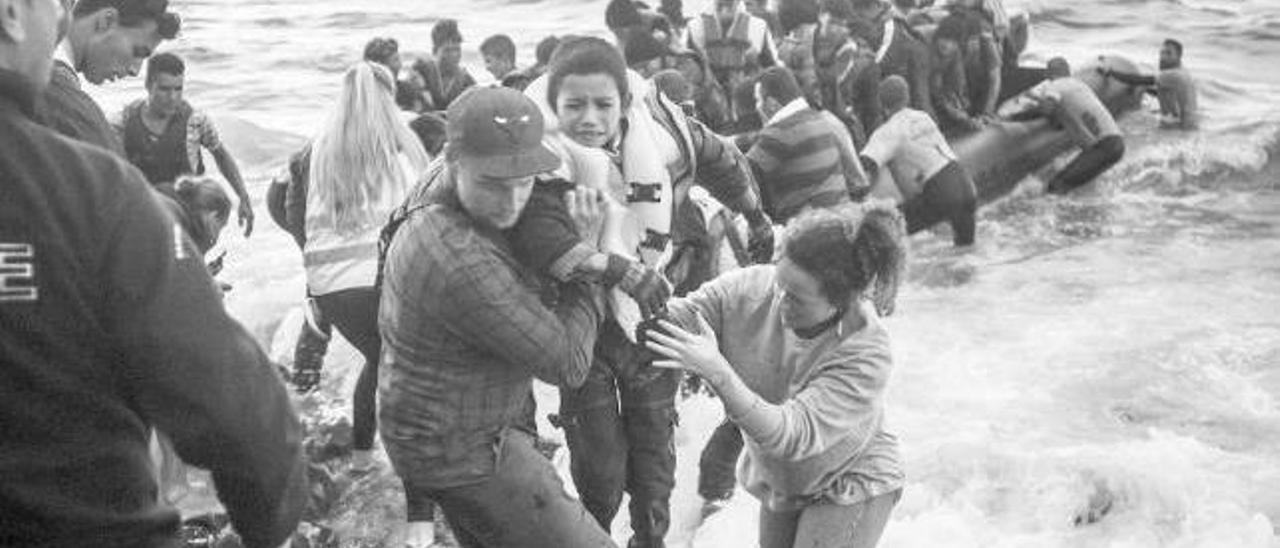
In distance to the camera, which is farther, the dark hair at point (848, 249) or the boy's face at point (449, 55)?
the boy's face at point (449, 55)

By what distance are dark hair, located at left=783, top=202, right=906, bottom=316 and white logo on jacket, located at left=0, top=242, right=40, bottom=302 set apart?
2.20 meters

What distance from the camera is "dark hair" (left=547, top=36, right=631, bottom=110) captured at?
4352 mm

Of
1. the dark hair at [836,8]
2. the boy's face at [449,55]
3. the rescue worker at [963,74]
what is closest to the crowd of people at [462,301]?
the boy's face at [449,55]

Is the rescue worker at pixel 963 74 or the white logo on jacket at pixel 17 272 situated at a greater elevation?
the white logo on jacket at pixel 17 272

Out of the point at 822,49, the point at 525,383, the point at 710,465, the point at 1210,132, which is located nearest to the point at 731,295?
the point at 525,383

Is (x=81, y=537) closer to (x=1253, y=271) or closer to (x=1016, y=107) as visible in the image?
(x=1253, y=271)

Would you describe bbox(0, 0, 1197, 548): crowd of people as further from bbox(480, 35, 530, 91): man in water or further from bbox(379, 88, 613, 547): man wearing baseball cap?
bbox(480, 35, 530, 91): man in water

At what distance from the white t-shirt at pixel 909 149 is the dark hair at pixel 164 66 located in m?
4.69

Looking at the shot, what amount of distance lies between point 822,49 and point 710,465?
5.28 meters

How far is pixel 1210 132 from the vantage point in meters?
13.8

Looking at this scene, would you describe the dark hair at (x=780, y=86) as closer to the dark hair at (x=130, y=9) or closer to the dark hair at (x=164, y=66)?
the dark hair at (x=164, y=66)

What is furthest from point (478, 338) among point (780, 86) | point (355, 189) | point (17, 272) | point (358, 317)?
point (780, 86)

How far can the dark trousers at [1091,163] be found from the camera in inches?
447

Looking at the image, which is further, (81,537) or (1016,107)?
(1016,107)
